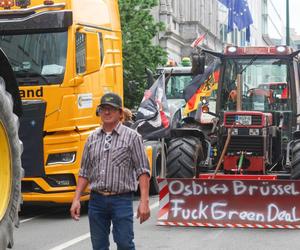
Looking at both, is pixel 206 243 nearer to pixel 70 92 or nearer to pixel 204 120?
pixel 70 92

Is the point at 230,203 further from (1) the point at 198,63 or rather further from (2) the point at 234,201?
(1) the point at 198,63

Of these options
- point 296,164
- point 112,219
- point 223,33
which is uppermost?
point 223,33

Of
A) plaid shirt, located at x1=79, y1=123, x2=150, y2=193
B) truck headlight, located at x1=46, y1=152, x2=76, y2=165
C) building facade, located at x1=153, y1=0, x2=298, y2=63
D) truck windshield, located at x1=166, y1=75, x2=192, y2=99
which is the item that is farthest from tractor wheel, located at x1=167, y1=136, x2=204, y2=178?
building facade, located at x1=153, y1=0, x2=298, y2=63

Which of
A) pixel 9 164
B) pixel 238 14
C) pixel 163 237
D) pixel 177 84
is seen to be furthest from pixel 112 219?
pixel 238 14

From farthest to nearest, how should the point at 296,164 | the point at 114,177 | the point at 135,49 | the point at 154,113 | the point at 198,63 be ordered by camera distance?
the point at 135,49
the point at 154,113
the point at 198,63
the point at 296,164
the point at 114,177

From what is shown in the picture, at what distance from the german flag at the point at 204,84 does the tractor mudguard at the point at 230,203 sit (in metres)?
3.03

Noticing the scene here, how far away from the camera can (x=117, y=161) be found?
224 inches

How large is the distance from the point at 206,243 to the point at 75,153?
2.79 meters

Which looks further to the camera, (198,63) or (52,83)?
(198,63)

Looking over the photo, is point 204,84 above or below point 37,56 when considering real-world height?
below

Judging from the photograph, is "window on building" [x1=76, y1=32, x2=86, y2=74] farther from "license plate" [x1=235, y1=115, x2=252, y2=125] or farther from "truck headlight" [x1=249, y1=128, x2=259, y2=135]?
"truck headlight" [x1=249, y1=128, x2=259, y2=135]

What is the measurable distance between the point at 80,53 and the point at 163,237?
125 inches

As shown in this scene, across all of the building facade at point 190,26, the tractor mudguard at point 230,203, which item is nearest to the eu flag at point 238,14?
the building facade at point 190,26

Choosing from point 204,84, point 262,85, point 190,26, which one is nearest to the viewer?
point 262,85
